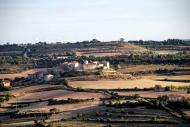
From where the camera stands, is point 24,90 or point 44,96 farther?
point 24,90

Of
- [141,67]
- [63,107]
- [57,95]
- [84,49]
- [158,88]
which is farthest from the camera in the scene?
[84,49]

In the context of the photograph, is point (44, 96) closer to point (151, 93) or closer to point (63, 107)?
point (63, 107)

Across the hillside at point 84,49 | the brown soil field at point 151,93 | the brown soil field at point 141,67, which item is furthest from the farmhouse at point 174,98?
the hillside at point 84,49

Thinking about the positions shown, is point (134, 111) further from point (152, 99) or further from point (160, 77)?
point (160, 77)

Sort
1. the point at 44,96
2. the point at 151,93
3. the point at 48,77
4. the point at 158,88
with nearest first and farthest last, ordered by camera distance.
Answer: the point at 151,93
the point at 158,88
the point at 44,96
the point at 48,77

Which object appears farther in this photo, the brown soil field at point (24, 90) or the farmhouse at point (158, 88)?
the brown soil field at point (24, 90)

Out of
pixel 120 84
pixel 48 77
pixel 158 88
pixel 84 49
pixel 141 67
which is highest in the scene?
pixel 84 49

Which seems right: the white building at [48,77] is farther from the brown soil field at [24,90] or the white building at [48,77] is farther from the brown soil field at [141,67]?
the brown soil field at [141,67]

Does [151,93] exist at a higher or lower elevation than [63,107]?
higher

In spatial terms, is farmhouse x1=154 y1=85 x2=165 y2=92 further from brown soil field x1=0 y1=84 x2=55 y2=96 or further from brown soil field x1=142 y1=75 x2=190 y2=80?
brown soil field x1=0 y1=84 x2=55 y2=96

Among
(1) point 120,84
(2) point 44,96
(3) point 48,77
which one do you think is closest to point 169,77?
(1) point 120,84

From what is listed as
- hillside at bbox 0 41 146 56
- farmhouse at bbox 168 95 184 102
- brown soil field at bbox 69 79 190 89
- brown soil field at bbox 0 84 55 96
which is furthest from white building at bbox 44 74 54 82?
hillside at bbox 0 41 146 56
